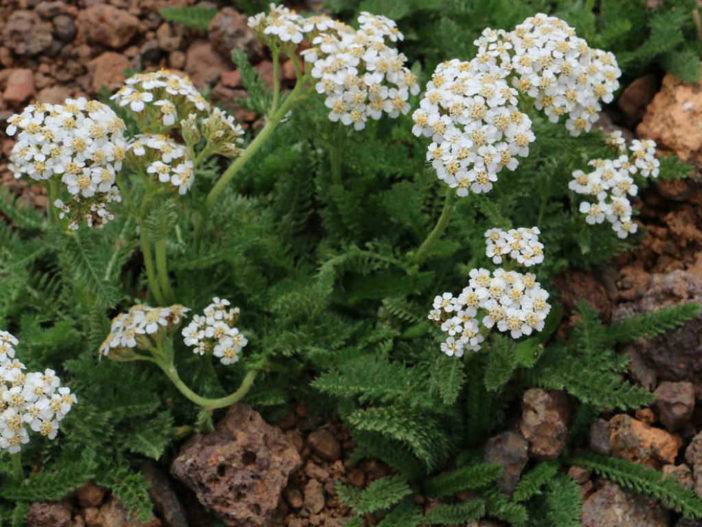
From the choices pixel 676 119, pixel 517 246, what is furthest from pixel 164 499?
pixel 676 119

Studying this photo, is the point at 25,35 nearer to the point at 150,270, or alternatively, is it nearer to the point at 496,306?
the point at 150,270

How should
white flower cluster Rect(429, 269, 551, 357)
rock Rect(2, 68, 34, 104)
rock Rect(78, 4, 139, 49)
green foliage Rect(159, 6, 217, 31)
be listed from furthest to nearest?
rock Rect(78, 4, 139, 49) → green foliage Rect(159, 6, 217, 31) → rock Rect(2, 68, 34, 104) → white flower cluster Rect(429, 269, 551, 357)

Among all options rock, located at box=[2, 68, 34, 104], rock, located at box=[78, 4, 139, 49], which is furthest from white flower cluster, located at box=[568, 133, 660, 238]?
rock, located at box=[2, 68, 34, 104]

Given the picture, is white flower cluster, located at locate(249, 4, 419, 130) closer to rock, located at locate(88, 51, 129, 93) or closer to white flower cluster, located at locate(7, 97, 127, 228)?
white flower cluster, located at locate(7, 97, 127, 228)

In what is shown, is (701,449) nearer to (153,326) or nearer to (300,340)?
(300,340)

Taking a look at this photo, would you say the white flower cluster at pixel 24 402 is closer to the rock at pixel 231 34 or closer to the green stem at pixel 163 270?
the green stem at pixel 163 270

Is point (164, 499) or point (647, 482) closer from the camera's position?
point (647, 482)
